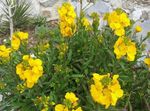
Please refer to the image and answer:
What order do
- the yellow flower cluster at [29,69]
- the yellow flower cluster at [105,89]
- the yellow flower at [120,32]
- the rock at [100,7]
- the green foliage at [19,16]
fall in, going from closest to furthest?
the yellow flower cluster at [105,89], the yellow flower cluster at [29,69], the yellow flower at [120,32], the rock at [100,7], the green foliage at [19,16]

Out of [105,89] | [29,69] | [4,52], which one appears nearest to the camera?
[105,89]

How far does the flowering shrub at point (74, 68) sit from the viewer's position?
297 cm

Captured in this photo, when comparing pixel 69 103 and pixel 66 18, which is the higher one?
pixel 66 18

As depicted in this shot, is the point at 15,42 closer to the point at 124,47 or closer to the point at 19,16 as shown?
the point at 124,47

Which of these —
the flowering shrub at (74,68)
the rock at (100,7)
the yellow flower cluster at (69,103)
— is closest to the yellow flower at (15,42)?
the flowering shrub at (74,68)

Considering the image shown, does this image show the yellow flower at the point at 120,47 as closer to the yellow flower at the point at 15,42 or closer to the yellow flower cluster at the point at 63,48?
the yellow flower cluster at the point at 63,48

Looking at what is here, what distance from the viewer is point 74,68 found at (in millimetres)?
3139

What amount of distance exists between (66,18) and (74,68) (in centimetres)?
35

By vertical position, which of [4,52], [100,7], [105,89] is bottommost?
[105,89]

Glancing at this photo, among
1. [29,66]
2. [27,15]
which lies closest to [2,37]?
[27,15]

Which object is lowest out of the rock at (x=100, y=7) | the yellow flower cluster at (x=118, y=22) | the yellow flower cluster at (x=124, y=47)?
the yellow flower cluster at (x=124, y=47)

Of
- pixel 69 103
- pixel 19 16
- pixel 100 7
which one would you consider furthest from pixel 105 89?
pixel 19 16

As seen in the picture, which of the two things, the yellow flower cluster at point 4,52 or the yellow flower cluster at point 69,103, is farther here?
the yellow flower cluster at point 4,52

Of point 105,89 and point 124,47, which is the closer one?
point 105,89
